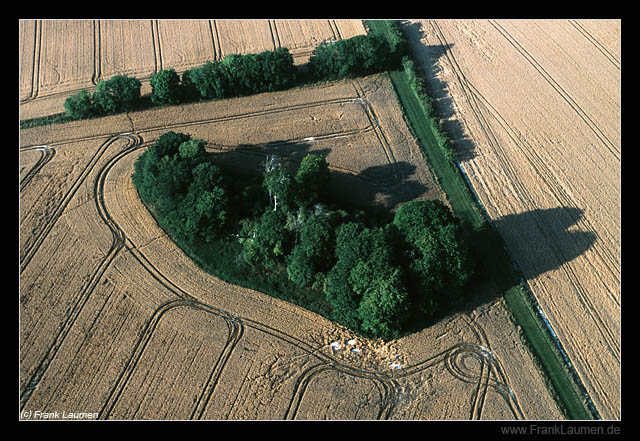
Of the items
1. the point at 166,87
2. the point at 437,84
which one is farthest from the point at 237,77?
the point at 437,84

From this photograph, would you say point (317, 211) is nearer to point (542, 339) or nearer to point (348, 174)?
point (348, 174)

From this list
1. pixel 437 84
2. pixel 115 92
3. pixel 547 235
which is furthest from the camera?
pixel 437 84

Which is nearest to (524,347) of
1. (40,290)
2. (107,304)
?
(107,304)

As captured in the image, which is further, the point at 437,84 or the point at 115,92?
the point at 437,84

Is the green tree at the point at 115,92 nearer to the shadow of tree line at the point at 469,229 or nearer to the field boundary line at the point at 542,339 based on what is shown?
the shadow of tree line at the point at 469,229

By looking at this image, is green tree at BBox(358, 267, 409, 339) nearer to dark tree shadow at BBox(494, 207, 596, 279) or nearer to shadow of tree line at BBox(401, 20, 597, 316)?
shadow of tree line at BBox(401, 20, 597, 316)

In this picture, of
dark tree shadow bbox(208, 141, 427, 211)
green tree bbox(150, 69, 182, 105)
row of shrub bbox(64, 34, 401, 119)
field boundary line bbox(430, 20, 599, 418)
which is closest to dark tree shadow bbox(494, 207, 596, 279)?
field boundary line bbox(430, 20, 599, 418)
